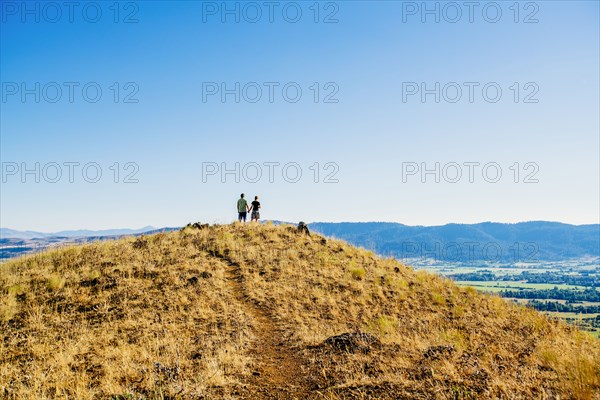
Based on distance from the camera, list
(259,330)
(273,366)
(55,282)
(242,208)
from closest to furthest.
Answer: (273,366) → (259,330) → (55,282) → (242,208)

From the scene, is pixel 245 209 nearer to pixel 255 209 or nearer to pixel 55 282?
pixel 255 209

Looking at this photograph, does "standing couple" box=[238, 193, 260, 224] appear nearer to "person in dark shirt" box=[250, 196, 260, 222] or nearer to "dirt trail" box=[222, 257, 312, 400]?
"person in dark shirt" box=[250, 196, 260, 222]

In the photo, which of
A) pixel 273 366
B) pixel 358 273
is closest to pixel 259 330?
pixel 273 366

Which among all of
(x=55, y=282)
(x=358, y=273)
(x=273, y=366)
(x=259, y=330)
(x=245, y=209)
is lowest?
(x=259, y=330)

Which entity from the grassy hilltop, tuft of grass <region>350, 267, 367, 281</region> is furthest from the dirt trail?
tuft of grass <region>350, 267, 367, 281</region>

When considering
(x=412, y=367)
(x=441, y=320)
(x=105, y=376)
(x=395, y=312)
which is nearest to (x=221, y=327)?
(x=105, y=376)

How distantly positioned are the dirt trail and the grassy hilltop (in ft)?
0.20

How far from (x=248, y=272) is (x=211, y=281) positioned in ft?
8.64

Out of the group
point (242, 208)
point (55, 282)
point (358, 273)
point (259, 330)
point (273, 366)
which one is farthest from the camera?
point (242, 208)

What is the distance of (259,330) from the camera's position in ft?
43.0

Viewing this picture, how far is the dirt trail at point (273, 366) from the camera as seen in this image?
25.9 feet

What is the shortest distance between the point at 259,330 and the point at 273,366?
3534 millimetres

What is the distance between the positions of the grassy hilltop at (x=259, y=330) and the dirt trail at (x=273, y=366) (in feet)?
0.20

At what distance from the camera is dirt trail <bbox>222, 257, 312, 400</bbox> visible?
7.89m
